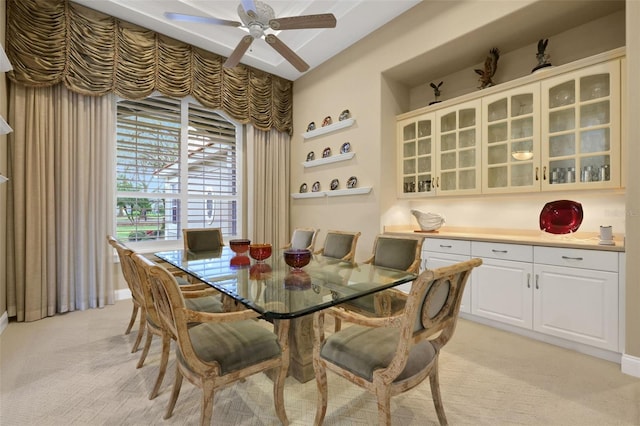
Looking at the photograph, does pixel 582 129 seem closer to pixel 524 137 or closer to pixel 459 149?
pixel 524 137

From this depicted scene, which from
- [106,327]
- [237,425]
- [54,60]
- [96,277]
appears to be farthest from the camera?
[96,277]

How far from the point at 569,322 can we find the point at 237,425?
2559 mm

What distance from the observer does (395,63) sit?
11.8 ft

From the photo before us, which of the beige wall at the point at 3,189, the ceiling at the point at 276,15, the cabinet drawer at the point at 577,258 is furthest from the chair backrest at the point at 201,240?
the cabinet drawer at the point at 577,258

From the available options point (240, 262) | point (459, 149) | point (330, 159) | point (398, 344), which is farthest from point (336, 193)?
point (398, 344)

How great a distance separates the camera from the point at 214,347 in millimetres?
1444

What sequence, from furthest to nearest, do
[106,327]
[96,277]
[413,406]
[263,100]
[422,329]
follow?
[263,100]
[96,277]
[106,327]
[413,406]
[422,329]

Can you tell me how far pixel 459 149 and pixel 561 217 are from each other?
1165 mm

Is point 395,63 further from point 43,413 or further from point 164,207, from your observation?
point 43,413

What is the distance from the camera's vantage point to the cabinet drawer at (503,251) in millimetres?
2632

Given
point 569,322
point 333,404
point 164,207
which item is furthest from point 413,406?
point 164,207

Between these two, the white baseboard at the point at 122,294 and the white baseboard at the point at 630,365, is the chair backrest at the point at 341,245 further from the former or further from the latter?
the white baseboard at the point at 122,294

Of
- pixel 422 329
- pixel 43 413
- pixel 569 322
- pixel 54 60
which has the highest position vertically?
pixel 54 60

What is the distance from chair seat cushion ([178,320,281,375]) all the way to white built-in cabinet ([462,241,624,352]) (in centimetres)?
225
